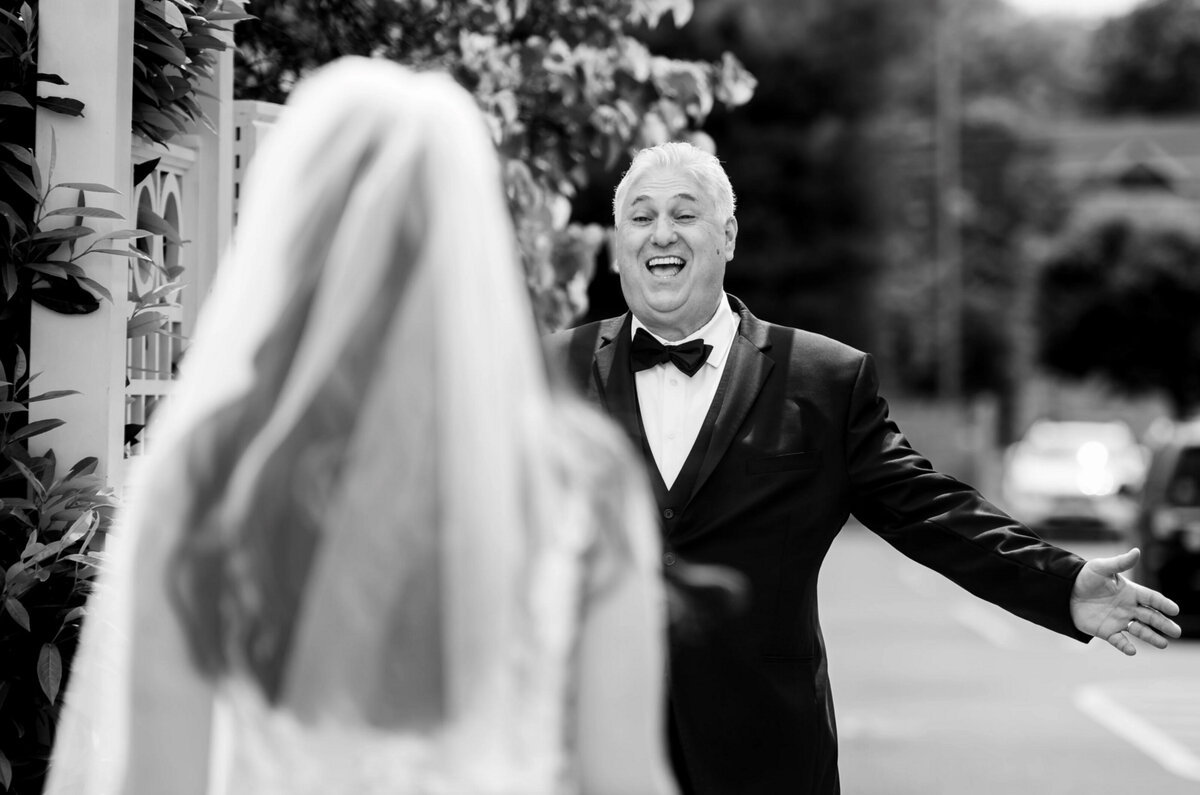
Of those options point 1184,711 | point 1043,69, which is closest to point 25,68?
point 1184,711

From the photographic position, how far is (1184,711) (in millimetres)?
12156

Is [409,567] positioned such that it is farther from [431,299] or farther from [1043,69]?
[1043,69]

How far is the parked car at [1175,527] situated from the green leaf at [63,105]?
13.1 m

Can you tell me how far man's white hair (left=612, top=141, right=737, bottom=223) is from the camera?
157 inches

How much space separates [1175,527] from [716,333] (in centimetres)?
1247

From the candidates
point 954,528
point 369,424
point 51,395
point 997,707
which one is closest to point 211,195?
point 51,395

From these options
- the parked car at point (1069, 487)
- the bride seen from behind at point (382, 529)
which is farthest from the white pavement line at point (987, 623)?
the bride seen from behind at point (382, 529)

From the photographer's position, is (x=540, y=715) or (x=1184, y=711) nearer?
(x=540, y=715)

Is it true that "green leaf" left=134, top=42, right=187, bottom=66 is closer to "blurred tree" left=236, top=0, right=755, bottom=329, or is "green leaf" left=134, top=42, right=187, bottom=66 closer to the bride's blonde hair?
"blurred tree" left=236, top=0, right=755, bottom=329

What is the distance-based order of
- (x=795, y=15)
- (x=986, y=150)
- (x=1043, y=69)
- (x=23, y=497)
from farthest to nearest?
(x=1043, y=69) < (x=986, y=150) < (x=795, y=15) < (x=23, y=497)

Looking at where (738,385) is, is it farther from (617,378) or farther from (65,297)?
(65,297)

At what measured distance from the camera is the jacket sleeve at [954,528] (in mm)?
3809

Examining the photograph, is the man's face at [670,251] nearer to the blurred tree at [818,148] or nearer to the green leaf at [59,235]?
the green leaf at [59,235]

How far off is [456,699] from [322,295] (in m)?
0.40
